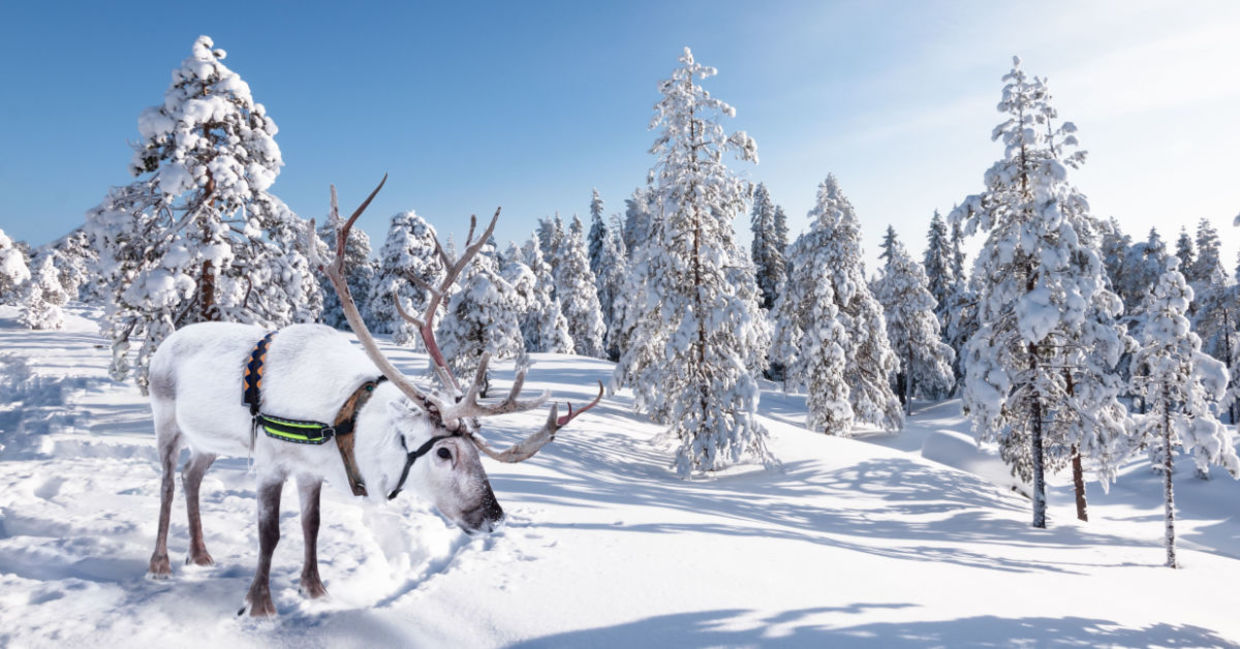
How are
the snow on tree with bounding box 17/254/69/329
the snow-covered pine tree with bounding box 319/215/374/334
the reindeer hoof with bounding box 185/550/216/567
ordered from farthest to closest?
the snow-covered pine tree with bounding box 319/215/374/334 < the snow on tree with bounding box 17/254/69/329 < the reindeer hoof with bounding box 185/550/216/567

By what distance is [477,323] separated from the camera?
2123 centimetres

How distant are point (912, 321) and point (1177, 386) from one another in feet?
76.8

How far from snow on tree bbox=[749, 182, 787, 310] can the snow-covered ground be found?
36934mm

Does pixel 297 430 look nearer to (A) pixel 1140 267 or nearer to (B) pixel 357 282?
(B) pixel 357 282

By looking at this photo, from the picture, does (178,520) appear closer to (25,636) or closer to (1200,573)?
(25,636)

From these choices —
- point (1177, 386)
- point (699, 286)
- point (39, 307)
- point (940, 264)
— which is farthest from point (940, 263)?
point (39, 307)

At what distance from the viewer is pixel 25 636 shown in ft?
10.8

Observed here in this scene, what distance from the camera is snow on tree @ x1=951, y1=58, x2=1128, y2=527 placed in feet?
48.3

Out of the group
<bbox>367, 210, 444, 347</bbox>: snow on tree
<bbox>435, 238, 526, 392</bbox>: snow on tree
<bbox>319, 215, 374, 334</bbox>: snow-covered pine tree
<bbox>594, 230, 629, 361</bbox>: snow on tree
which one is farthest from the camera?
<bbox>594, 230, 629, 361</bbox>: snow on tree

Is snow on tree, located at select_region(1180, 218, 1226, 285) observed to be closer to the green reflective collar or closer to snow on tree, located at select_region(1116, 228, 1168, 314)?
snow on tree, located at select_region(1116, 228, 1168, 314)

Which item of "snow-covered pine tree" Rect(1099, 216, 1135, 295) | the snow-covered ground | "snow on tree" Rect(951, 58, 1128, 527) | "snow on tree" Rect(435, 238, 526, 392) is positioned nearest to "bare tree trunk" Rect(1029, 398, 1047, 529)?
"snow on tree" Rect(951, 58, 1128, 527)

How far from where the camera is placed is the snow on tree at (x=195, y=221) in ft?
35.5

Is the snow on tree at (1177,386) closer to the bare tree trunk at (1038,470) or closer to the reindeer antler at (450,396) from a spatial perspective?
the bare tree trunk at (1038,470)

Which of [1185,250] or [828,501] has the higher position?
[1185,250]
